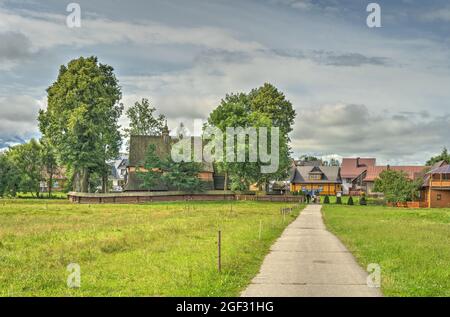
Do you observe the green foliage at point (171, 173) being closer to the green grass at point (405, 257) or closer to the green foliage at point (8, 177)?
the green foliage at point (8, 177)

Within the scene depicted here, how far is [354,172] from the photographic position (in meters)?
133

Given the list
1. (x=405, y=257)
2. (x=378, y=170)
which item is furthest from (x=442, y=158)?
(x=405, y=257)

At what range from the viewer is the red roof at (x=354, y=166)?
436 feet

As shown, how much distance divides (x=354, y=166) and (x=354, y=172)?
211 centimetres

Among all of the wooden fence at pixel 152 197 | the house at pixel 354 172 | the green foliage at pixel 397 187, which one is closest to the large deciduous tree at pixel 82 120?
the wooden fence at pixel 152 197

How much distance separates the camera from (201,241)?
79.8 ft

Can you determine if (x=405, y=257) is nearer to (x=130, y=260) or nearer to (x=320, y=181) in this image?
(x=130, y=260)

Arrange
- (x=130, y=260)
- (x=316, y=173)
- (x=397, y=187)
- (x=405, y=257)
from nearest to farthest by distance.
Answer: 1. (x=130, y=260)
2. (x=405, y=257)
3. (x=397, y=187)
4. (x=316, y=173)

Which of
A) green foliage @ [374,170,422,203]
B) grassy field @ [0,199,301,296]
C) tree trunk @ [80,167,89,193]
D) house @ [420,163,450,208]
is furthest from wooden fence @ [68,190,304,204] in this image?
grassy field @ [0,199,301,296]

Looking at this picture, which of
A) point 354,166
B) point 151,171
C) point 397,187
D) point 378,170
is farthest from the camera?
point 354,166

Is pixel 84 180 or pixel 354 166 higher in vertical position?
pixel 354 166

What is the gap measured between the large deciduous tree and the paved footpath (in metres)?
50.2
